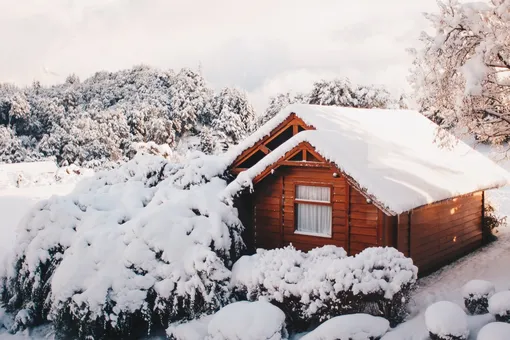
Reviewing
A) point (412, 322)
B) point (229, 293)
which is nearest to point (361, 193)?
point (412, 322)

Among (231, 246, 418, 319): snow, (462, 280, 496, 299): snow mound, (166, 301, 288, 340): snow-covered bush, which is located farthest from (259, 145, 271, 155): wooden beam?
(462, 280, 496, 299): snow mound

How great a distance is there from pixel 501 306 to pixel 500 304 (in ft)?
0.15

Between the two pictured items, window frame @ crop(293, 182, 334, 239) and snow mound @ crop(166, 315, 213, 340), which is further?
window frame @ crop(293, 182, 334, 239)

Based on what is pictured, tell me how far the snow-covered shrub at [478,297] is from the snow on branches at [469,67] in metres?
5.08

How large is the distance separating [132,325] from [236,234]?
3841mm

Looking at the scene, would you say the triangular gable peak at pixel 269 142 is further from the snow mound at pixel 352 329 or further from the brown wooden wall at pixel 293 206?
the snow mound at pixel 352 329

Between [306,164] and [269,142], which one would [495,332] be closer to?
[306,164]

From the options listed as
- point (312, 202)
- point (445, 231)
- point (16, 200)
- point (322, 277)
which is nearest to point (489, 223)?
point (445, 231)

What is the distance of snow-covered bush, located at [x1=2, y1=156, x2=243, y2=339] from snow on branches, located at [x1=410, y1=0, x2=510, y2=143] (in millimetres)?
7299

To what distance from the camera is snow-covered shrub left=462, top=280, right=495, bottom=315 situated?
11.9m

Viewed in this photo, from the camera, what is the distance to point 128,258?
13.5 meters

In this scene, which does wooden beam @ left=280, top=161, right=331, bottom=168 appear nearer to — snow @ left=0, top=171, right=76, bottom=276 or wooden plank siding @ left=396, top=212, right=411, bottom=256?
wooden plank siding @ left=396, top=212, right=411, bottom=256

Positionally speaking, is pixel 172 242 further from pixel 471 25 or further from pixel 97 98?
pixel 97 98

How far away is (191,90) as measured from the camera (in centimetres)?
6153
